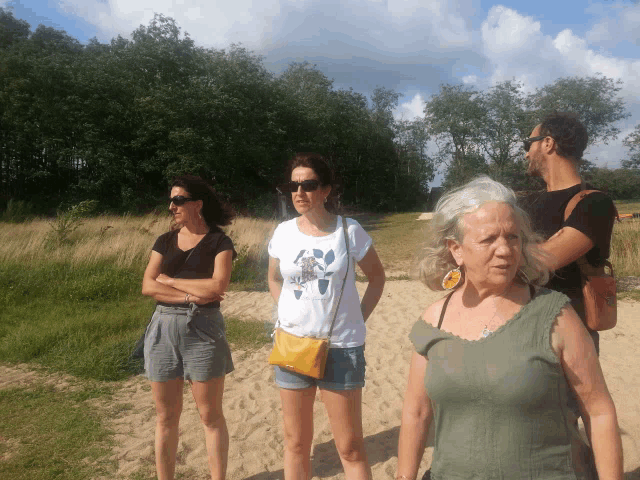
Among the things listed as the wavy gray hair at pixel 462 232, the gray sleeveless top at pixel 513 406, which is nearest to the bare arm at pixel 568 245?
the wavy gray hair at pixel 462 232

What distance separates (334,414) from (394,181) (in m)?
47.9

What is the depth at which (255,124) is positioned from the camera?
1260 inches

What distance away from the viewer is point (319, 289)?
103 inches

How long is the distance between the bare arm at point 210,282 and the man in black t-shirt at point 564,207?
171 centimetres

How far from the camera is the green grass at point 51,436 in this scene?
148 inches

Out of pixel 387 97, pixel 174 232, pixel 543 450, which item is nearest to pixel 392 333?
pixel 174 232

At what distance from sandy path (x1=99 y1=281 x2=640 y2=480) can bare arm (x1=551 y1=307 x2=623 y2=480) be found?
7.74ft

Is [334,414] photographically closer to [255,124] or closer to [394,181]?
[255,124]

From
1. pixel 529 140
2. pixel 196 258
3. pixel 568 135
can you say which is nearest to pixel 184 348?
pixel 196 258

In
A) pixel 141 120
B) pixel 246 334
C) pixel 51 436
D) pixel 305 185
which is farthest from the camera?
pixel 141 120

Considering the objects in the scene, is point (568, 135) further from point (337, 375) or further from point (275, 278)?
point (275, 278)

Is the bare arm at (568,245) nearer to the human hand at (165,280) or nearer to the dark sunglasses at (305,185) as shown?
the dark sunglasses at (305,185)

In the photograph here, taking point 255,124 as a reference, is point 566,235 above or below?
below

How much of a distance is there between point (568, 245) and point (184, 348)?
6.79 feet
